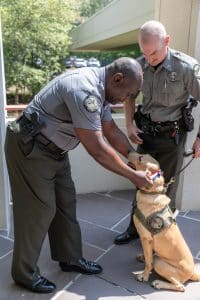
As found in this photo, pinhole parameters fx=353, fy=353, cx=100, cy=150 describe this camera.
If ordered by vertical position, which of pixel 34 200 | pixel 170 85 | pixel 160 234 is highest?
pixel 170 85

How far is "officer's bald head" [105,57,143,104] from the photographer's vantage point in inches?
78.3

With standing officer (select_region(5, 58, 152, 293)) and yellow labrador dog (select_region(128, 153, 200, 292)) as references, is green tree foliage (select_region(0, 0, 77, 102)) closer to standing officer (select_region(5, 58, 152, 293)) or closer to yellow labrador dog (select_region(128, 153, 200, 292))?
standing officer (select_region(5, 58, 152, 293))

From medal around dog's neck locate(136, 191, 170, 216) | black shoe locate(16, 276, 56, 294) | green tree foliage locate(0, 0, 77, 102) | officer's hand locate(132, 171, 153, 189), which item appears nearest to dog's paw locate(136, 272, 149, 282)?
medal around dog's neck locate(136, 191, 170, 216)

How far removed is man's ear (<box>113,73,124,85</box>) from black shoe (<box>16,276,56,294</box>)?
4.85ft

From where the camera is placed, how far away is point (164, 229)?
7.82 ft

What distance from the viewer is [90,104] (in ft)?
6.37

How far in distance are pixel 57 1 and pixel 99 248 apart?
14172 millimetres

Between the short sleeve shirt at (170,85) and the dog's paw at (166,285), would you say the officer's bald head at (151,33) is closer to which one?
the short sleeve shirt at (170,85)

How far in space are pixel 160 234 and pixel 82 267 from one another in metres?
0.70

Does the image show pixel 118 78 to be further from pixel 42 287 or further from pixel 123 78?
pixel 42 287

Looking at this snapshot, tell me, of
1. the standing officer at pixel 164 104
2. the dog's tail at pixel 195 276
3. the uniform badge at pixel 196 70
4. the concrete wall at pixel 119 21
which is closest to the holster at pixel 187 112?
the standing officer at pixel 164 104

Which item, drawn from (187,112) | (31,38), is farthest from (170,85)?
(31,38)

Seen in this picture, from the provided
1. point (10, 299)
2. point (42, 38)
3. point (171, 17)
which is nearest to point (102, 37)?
point (42, 38)

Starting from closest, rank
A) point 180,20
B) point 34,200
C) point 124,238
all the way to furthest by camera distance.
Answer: point 34,200 < point 124,238 < point 180,20
